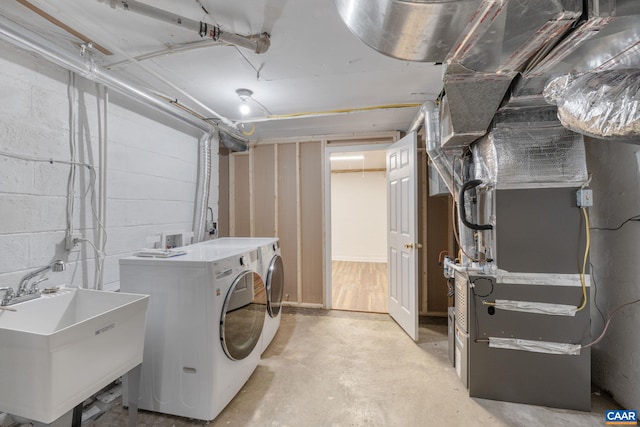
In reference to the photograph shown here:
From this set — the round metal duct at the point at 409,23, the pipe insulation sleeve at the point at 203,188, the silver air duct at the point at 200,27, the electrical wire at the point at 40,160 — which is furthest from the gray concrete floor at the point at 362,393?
the silver air duct at the point at 200,27

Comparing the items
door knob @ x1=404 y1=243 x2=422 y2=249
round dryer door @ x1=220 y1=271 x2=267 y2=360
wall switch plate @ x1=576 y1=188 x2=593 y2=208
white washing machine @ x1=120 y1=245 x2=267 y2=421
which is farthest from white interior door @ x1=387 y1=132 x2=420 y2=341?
white washing machine @ x1=120 y1=245 x2=267 y2=421

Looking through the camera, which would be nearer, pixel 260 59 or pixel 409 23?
pixel 409 23

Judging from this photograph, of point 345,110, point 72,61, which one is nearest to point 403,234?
point 345,110

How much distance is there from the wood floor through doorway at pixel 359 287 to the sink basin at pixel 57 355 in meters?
2.54

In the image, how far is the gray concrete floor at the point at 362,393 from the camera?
157 centimetres

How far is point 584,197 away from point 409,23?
1649 mm

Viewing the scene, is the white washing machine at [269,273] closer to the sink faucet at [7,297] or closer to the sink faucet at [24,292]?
Result: the sink faucet at [24,292]

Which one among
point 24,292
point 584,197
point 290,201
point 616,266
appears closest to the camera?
point 24,292

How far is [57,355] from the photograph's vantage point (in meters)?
0.91

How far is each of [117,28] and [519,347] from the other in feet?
10.7

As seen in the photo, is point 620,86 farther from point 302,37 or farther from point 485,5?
point 302,37

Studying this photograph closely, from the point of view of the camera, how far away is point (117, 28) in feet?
4.64

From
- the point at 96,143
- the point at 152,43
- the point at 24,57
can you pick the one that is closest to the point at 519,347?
the point at 152,43

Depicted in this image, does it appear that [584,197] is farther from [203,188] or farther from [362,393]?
[203,188]
